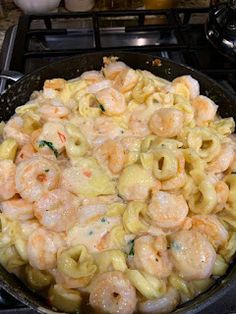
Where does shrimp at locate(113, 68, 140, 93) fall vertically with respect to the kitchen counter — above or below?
above

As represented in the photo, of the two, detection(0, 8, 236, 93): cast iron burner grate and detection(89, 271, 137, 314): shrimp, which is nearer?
detection(89, 271, 137, 314): shrimp

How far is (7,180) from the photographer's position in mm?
881

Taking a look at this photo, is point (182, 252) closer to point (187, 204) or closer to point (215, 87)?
point (187, 204)

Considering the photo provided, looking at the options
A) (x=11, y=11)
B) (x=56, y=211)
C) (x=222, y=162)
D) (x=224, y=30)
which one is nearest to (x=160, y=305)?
(x=56, y=211)

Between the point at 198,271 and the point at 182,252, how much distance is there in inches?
2.0

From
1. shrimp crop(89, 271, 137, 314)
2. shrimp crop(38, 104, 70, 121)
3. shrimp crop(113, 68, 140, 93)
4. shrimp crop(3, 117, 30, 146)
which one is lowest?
shrimp crop(89, 271, 137, 314)

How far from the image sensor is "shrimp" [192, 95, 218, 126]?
1.09 metres

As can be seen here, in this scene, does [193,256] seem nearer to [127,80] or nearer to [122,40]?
[127,80]

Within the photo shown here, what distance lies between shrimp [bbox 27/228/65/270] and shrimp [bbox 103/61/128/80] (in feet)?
1.89

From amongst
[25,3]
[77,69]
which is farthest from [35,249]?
[25,3]

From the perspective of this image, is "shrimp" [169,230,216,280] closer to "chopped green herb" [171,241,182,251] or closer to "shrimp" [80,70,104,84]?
"chopped green herb" [171,241,182,251]

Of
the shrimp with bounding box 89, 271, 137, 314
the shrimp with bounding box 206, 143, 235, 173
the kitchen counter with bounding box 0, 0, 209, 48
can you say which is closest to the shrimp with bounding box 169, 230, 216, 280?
the shrimp with bounding box 89, 271, 137, 314

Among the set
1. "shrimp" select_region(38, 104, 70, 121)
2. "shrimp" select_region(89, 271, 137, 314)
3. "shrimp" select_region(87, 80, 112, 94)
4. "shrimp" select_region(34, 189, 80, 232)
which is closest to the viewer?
"shrimp" select_region(89, 271, 137, 314)

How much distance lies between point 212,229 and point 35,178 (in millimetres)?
425
